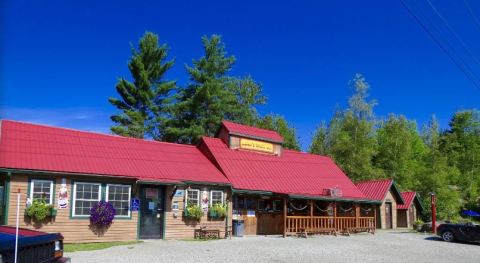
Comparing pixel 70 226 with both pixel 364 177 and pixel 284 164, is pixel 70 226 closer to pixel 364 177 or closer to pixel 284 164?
pixel 284 164

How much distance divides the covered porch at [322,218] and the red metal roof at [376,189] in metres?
3.61

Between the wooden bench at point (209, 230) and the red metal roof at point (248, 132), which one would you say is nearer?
the wooden bench at point (209, 230)

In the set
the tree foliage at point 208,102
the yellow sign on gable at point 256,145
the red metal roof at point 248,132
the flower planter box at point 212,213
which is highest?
the tree foliage at point 208,102

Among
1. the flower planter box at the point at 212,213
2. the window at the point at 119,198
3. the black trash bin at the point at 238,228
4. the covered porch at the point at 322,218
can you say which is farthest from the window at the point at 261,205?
the window at the point at 119,198

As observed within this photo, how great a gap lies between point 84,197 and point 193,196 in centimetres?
513

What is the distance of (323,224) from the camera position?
87.7 feet

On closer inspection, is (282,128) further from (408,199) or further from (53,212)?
(53,212)

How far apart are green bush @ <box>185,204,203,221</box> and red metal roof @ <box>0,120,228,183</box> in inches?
48.3

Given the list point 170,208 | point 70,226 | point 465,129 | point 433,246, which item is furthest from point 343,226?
point 465,129

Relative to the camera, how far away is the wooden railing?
80.8 ft

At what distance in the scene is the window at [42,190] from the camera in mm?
17328

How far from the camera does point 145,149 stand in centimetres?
2348

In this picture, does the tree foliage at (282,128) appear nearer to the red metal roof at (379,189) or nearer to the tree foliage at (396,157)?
the tree foliage at (396,157)

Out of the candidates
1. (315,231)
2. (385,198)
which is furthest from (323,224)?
(385,198)
